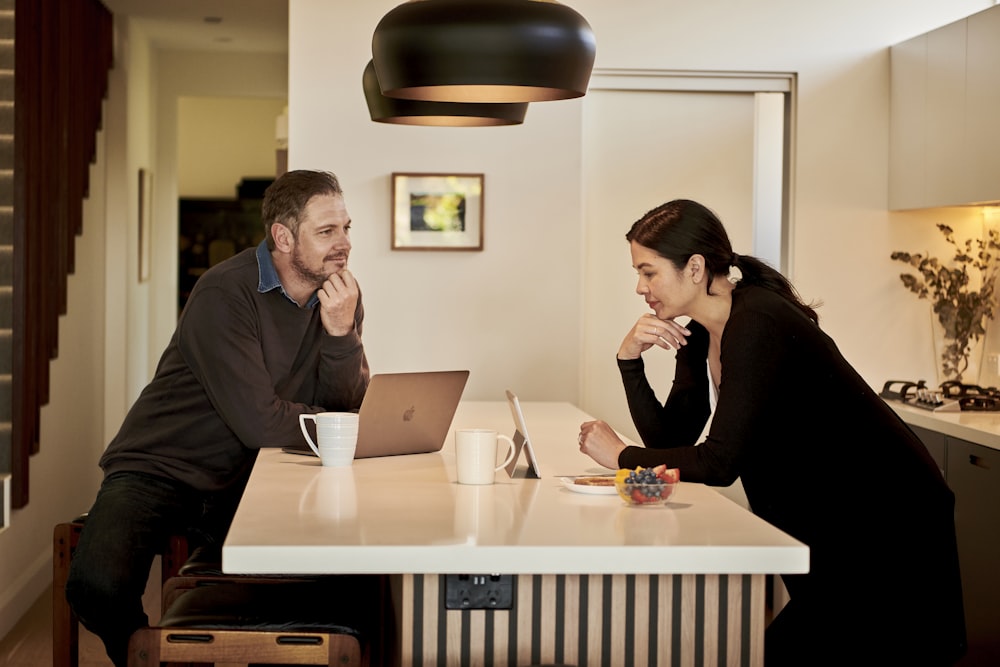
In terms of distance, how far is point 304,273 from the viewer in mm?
2959

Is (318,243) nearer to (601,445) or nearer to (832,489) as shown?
(601,445)

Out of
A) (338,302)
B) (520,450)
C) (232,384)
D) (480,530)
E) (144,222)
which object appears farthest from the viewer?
(144,222)

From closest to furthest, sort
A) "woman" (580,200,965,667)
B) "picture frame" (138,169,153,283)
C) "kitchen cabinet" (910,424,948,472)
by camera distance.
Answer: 1. "woman" (580,200,965,667)
2. "kitchen cabinet" (910,424,948,472)
3. "picture frame" (138,169,153,283)

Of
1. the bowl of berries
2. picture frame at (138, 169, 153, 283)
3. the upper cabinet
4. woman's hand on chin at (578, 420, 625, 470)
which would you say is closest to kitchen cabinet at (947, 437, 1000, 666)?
the upper cabinet

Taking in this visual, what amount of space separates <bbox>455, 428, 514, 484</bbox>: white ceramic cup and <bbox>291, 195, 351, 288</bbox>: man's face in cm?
88

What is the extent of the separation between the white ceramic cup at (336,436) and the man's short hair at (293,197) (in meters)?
0.67

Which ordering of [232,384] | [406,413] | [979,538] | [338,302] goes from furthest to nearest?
[979,538] < [338,302] < [232,384] < [406,413]

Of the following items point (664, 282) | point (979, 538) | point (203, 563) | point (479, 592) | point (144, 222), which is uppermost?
point (144, 222)

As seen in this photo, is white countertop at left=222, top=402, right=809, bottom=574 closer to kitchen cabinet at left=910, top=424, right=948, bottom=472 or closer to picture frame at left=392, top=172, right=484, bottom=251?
kitchen cabinet at left=910, top=424, right=948, bottom=472

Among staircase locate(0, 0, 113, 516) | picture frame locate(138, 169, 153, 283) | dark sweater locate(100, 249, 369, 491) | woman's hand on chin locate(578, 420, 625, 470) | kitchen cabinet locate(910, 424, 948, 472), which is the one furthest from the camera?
picture frame locate(138, 169, 153, 283)

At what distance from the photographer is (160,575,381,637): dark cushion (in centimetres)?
206

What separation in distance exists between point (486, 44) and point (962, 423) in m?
2.38

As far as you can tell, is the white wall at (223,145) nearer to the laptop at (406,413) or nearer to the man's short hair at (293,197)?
the man's short hair at (293,197)

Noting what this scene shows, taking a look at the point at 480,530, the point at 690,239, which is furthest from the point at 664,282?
the point at 480,530
